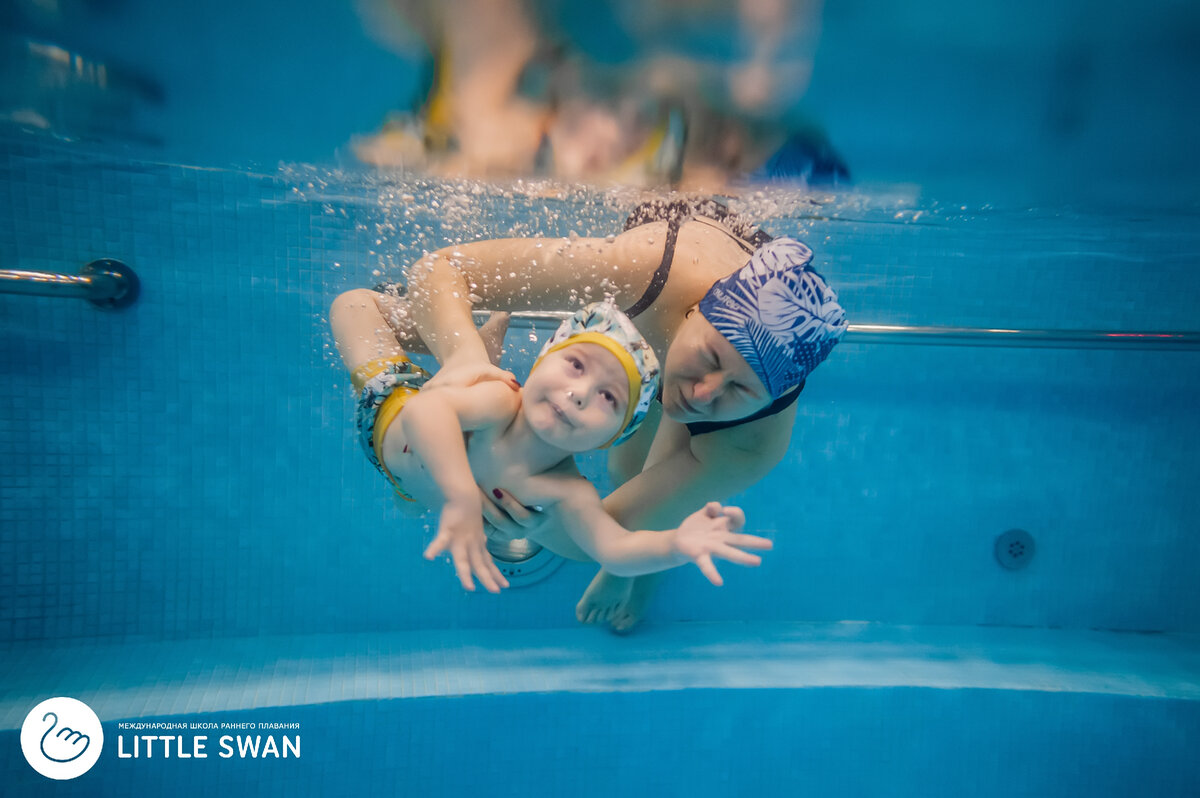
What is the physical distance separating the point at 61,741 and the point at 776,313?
3.88 meters

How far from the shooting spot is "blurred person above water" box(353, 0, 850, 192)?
3090mm

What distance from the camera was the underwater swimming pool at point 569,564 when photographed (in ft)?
12.4

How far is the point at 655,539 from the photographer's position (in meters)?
1.90

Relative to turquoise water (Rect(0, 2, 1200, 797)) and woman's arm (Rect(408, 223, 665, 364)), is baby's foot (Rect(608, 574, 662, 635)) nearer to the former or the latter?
turquoise water (Rect(0, 2, 1200, 797))

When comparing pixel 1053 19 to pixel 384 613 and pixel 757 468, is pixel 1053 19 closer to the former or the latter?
pixel 757 468

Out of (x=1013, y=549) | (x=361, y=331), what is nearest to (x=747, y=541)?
(x=361, y=331)

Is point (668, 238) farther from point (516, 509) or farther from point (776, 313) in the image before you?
point (516, 509)

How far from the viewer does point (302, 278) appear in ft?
15.1

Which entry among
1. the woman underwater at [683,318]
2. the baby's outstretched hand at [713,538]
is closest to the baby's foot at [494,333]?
the woman underwater at [683,318]

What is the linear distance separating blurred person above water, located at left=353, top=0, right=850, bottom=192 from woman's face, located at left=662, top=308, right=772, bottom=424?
69.3 inches

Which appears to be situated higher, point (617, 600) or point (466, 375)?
point (617, 600)

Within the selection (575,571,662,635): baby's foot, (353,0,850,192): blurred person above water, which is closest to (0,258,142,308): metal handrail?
(353,0,850,192): blurred person above water

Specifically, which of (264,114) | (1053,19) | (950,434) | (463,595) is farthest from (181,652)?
(1053,19)

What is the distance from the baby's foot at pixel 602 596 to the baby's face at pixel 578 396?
2.23 metres
